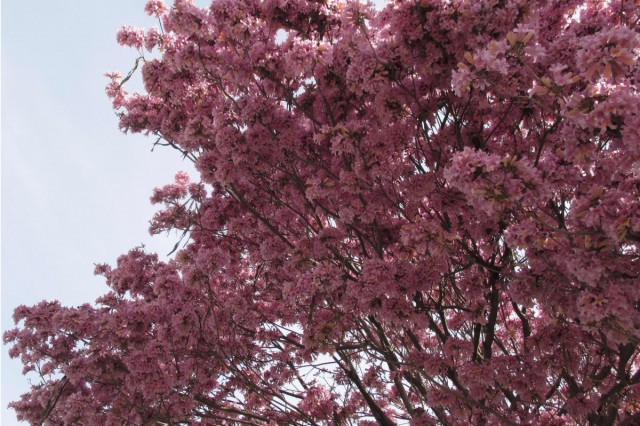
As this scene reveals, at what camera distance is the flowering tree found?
352 cm

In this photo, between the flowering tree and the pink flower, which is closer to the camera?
the flowering tree

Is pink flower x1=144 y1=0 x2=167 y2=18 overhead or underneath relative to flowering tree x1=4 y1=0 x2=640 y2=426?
overhead

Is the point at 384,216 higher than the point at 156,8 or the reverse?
the reverse

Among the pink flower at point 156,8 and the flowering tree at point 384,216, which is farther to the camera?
the pink flower at point 156,8

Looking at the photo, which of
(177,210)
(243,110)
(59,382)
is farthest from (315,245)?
(59,382)

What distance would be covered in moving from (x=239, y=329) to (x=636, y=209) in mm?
5936

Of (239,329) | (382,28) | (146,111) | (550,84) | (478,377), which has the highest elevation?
(146,111)

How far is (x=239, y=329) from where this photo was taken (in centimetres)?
786

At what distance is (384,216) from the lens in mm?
6184

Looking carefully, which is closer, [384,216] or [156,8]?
[384,216]

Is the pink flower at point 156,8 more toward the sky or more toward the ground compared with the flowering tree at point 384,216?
more toward the sky

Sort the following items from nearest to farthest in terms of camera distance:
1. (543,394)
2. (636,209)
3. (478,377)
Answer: (636,209) < (478,377) < (543,394)

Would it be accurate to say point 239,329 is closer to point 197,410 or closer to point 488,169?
point 197,410

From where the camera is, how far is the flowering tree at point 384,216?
3.52 metres
